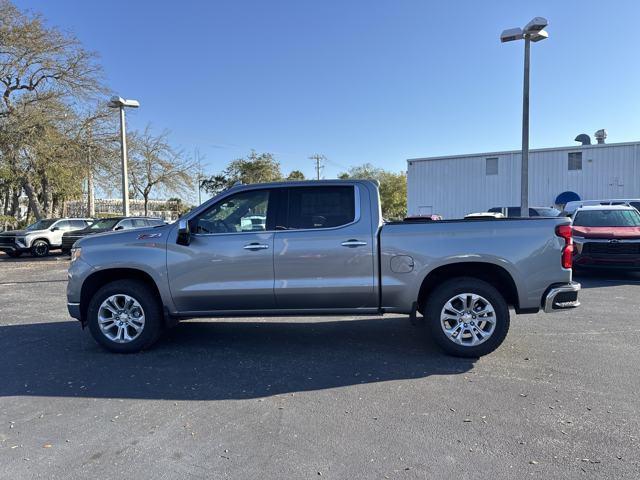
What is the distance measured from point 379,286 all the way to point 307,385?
134 centimetres

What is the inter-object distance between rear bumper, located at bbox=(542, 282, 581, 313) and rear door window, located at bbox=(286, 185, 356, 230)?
A: 2.21 meters

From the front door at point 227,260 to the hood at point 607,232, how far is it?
8441 millimetres

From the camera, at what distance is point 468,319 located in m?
5.00

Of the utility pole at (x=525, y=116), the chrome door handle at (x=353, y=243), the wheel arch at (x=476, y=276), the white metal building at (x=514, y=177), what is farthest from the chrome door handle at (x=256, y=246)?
the white metal building at (x=514, y=177)

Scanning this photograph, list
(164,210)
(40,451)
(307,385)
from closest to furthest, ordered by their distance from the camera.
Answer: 1. (40,451)
2. (307,385)
3. (164,210)

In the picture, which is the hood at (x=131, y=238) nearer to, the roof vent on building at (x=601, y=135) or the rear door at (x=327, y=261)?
the rear door at (x=327, y=261)

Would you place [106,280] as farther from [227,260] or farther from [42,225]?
[42,225]

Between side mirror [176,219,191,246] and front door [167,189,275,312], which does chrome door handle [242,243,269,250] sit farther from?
side mirror [176,219,191,246]

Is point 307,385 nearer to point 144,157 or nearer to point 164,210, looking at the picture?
point 144,157

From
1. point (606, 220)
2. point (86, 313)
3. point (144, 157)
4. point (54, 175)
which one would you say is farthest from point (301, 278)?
point (144, 157)

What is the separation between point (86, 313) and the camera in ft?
17.8

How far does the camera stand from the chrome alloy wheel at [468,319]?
16.3 ft

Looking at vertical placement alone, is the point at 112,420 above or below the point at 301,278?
below

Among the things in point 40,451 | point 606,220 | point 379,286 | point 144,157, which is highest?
point 144,157
